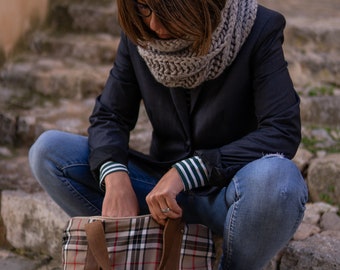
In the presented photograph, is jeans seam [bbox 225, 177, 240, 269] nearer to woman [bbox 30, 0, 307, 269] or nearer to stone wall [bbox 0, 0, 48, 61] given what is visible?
woman [bbox 30, 0, 307, 269]

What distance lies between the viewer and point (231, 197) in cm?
161

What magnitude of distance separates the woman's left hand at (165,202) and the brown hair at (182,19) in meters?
0.35

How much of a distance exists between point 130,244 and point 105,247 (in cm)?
7

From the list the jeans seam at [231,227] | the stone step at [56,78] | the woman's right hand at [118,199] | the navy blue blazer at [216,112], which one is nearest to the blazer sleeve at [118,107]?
the navy blue blazer at [216,112]

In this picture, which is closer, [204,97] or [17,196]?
[204,97]

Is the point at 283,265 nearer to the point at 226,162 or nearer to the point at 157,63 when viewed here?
the point at 226,162

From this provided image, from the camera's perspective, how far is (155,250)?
158 cm

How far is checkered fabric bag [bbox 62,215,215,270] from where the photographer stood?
5.04 feet

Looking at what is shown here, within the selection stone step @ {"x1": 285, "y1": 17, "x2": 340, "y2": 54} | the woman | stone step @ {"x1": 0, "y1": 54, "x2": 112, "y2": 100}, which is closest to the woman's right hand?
the woman

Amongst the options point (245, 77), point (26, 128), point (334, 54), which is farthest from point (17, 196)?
point (334, 54)

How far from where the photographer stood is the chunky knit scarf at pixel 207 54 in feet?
5.21

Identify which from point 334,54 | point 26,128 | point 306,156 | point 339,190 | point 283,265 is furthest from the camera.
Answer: point 334,54

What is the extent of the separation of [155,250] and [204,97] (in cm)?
47

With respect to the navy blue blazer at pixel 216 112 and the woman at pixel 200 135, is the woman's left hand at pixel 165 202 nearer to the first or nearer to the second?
the woman at pixel 200 135
